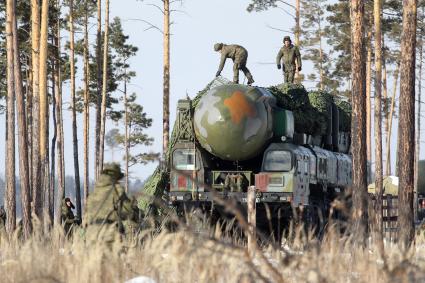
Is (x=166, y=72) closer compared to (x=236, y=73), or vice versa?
(x=236, y=73)

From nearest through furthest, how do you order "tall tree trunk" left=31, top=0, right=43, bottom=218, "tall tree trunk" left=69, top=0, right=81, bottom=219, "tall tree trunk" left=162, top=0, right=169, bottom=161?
"tall tree trunk" left=31, top=0, right=43, bottom=218
"tall tree trunk" left=162, top=0, right=169, bottom=161
"tall tree trunk" left=69, top=0, right=81, bottom=219

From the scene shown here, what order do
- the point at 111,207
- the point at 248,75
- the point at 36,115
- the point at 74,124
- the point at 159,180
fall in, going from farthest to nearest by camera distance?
the point at 74,124 → the point at 36,115 → the point at 248,75 → the point at 159,180 → the point at 111,207

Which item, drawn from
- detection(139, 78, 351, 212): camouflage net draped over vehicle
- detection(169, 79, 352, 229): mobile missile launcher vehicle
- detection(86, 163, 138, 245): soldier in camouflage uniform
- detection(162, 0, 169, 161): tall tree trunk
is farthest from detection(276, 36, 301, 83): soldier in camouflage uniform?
detection(86, 163, 138, 245): soldier in camouflage uniform

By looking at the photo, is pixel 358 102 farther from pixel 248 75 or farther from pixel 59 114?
pixel 59 114

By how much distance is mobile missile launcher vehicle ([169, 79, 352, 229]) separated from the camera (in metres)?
20.8

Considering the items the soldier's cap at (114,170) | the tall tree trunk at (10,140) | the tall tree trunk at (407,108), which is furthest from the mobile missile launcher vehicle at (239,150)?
the soldier's cap at (114,170)

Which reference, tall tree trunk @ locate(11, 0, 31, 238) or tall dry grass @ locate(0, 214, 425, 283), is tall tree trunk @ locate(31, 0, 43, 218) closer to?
tall tree trunk @ locate(11, 0, 31, 238)

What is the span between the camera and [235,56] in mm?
24297

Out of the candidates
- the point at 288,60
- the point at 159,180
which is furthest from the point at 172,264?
the point at 288,60

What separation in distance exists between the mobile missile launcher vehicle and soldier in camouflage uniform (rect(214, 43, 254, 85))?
1.96m

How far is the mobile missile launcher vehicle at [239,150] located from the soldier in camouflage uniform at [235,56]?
1.96m

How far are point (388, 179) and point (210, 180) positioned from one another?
22660 mm

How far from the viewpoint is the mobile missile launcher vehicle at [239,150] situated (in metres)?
20.8

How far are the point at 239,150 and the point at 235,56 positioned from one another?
3.86 metres
